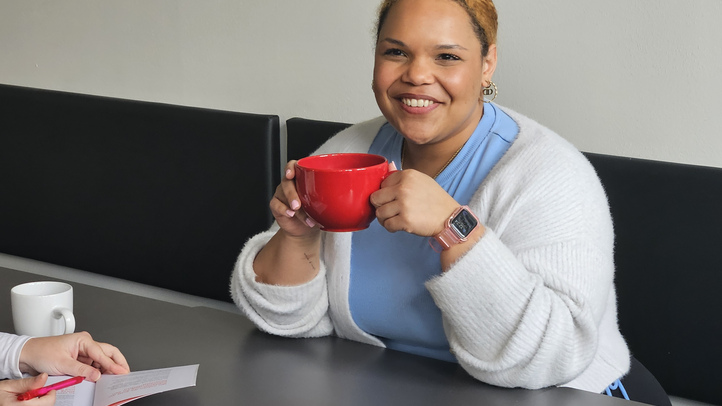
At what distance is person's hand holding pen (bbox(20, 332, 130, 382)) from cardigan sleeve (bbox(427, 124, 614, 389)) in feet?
1.39

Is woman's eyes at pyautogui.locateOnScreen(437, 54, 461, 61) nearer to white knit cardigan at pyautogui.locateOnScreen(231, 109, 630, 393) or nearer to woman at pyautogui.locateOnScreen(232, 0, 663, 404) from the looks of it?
woman at pyautogui.locateOnScreen(232, 0, 663, 404)

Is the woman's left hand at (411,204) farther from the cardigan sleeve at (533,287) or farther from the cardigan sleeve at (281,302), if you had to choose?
the cardigan sleeve at (281,302)

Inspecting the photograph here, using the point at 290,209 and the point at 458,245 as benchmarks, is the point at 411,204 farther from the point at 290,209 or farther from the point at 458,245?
the point at 290,209

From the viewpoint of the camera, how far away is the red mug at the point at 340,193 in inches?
37.8

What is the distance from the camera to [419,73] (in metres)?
1.19

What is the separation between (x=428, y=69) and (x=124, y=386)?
0.62 meters

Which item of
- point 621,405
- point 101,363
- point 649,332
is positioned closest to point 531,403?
point 621,405

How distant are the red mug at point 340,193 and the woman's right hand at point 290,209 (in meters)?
0.04

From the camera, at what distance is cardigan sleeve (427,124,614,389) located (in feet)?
3.30

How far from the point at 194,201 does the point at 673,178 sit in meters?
1.17

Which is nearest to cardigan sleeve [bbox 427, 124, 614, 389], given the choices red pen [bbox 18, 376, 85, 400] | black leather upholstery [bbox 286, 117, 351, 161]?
red pen [bbox 18, 376, 85, 400]

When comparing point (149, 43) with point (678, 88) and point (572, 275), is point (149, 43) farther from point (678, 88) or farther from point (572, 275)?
point (572, 275)

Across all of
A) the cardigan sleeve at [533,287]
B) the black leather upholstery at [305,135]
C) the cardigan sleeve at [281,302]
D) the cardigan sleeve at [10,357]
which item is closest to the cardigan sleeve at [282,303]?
the cardigan sleeve at [281,302]

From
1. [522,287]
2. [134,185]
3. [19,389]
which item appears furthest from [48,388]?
[134,185]
